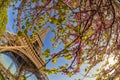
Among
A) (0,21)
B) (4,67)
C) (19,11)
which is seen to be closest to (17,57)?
(4,67)

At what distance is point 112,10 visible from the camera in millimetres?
5816

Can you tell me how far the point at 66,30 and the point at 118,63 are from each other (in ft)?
5.09

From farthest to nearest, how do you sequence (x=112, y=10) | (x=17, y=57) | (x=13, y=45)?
(x=17, y=57)
(x=13, y=45)
(x=112, y=10)

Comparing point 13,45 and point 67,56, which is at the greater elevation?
point 13,45

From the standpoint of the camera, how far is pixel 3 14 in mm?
23891

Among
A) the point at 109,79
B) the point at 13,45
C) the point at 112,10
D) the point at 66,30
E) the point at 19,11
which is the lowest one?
the point at 109,79

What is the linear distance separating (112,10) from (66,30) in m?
1.54

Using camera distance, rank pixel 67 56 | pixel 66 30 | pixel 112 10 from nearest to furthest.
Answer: pixel 112 10 → pixel 67 56 → pixel 66 30

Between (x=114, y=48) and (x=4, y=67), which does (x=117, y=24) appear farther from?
(x=4, y=67)

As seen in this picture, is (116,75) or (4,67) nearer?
(116,75)

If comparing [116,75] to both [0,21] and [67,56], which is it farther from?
[0,21]

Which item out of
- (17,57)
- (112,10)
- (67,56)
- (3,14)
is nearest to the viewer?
(112,10)

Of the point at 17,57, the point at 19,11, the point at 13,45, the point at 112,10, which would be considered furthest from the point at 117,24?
the point at 17,57

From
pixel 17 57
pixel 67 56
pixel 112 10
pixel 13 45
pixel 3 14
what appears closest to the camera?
pixel 112 10
